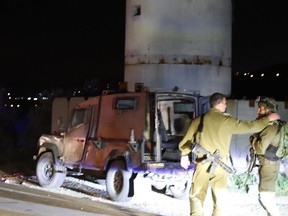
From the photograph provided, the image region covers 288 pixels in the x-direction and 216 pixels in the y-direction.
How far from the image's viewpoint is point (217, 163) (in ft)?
22.4

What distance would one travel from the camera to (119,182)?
35.7 feet

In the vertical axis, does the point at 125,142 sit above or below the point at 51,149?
above

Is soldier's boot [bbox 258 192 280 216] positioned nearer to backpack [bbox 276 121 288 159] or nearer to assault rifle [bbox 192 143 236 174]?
backpack [bbox 276 121 288 159]

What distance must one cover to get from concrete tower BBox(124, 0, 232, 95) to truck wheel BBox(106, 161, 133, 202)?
7.01 metres

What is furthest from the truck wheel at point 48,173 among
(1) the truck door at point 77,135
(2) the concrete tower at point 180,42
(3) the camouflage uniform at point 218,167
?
(3) the camouflage uniform at point 218,167

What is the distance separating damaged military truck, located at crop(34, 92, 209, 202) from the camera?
1049 centimetres

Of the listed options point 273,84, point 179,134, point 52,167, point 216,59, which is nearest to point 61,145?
point 52,167

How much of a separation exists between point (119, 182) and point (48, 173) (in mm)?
2653

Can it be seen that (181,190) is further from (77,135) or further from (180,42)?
(180,42)

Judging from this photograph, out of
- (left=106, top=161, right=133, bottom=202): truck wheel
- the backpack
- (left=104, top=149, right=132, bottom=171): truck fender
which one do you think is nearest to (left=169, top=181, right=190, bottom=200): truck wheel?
(left=106, top=161, right=133, bottom=202): truck wheel

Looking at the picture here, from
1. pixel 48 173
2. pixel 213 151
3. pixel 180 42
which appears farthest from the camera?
pixel 180 42

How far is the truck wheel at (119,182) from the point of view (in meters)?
10.6

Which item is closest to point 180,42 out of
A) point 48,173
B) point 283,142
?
point 48,173

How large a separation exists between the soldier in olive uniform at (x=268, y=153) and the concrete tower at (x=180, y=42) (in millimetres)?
10310
